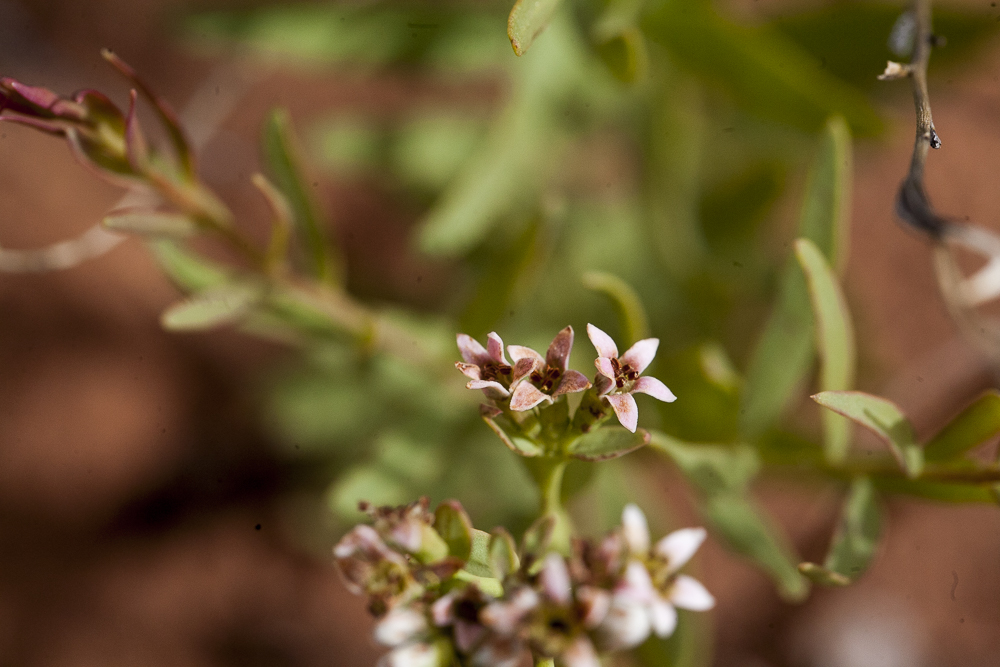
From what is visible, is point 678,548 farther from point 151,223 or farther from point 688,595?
point 151,223

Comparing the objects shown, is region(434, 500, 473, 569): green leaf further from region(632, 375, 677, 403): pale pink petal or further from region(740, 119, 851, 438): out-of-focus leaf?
region(740, 119, 851, 438): out-of-focus leaf

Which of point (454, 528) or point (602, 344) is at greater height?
point (602, 344)

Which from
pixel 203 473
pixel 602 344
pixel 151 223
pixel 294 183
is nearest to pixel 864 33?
pixel 294 183

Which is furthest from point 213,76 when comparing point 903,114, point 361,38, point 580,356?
point 903,114

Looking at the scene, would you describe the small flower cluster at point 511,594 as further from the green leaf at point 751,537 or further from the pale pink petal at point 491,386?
the green leaf at point 751,537

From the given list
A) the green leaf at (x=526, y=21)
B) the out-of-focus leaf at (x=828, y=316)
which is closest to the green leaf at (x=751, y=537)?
the out-of-focus leaf at (x=828, y=316)

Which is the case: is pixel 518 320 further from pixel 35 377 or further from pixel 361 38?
pixel 35 377
